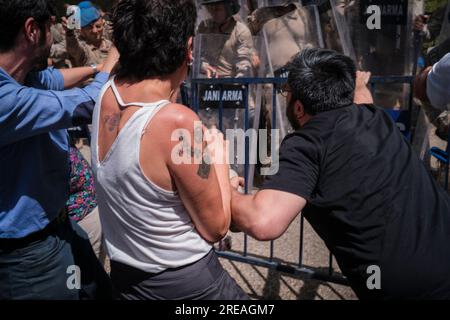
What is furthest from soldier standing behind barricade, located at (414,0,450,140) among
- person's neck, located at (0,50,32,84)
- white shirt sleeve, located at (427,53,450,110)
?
person's neck, located at (0,50,32,84)

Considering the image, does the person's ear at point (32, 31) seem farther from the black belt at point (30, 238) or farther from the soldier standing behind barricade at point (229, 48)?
the soldier standing behind barricade at point (229, 48)

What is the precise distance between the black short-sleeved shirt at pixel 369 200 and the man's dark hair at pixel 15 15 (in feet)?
3.21

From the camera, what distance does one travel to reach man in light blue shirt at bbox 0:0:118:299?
1472 mm

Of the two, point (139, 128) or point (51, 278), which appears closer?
point (139, 128)

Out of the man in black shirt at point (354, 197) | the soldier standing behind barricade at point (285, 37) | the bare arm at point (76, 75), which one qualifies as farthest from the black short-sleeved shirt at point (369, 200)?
the soldier standing behind barricade at point (285, 37)

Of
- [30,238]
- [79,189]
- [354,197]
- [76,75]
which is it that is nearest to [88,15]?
[76,75]

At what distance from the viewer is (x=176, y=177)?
1270mm

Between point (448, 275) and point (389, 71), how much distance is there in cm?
343

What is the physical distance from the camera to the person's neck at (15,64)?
1.51 meters

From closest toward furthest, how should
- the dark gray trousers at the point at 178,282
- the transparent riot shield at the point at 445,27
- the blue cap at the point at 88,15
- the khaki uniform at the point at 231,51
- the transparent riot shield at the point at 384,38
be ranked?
the dark gray trousers at the point at 178,282
the transparent riot shield at the point at 384,38
the transparent riot shield at the point at 445,27
the khaki uniform at the point at 231,51
the blue cap at the point at 88,15
